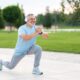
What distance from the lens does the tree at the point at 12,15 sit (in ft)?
221

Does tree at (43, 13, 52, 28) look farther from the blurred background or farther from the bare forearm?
Answer: the bare forearm

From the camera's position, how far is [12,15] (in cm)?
6725

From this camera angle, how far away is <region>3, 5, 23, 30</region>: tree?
6725cm

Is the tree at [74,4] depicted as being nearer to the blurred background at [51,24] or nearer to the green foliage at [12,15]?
the blurred background at [51,24]

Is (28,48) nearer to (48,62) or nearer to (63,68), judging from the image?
(63,68)

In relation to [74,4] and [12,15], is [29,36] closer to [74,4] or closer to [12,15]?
[74,4]

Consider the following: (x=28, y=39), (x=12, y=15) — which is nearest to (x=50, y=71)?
(x=28, y=39)

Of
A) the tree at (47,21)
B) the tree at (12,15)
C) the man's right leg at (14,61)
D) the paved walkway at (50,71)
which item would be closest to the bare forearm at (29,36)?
the man's right leg at (14,61)

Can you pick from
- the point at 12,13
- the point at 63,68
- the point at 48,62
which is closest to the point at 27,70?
the point at 63,68

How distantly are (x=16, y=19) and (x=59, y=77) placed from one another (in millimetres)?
58284

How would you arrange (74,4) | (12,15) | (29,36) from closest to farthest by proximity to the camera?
(29,36)
(74,4)
(12,15)

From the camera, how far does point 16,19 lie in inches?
2667

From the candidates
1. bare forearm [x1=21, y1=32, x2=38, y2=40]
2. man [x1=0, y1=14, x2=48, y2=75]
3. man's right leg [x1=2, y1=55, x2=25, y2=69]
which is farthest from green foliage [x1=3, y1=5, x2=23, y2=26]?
bare forearm [x1=21, y1=32, x2=38, y2=40]

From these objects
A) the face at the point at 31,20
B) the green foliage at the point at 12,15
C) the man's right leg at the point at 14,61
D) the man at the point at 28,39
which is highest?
the face at the point at 31,20
